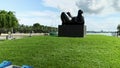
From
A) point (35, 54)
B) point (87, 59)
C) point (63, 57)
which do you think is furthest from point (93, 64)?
point (35, 54)

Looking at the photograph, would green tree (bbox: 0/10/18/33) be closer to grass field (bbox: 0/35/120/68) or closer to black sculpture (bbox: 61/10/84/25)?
A: black sculpture (bbox: 61/10/84/25)

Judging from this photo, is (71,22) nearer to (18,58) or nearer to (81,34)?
(81,34)

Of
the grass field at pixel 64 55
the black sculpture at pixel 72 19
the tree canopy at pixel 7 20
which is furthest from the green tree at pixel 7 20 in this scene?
the grass field at pixel 64 55

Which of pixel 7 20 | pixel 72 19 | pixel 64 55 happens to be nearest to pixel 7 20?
pixel 7 20

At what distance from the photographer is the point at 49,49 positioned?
44.0ft

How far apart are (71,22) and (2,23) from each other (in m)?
47.6

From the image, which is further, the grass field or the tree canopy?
the tree canopy

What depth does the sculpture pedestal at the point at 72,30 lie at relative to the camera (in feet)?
66.8

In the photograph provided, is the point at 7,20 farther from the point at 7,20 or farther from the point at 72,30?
the point at 72,30

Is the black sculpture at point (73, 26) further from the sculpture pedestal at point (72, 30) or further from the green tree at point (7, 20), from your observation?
the green tree at point (7, 20)

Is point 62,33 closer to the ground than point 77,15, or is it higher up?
closer to the ground

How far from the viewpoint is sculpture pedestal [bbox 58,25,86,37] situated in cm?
2036

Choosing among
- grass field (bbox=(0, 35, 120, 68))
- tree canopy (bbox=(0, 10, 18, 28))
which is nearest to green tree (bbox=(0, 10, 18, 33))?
tree canopy (bbox=(0, 10, 18, 28))

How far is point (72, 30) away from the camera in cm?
2070
